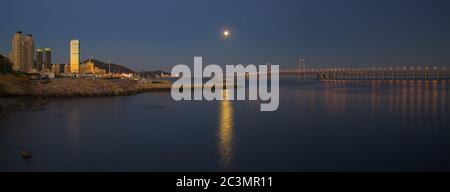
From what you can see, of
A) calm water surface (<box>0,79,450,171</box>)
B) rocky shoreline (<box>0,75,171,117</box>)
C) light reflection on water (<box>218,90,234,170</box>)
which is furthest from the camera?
rocky shoreline (<box>0,75,171,117</box>)

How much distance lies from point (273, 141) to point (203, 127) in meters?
3.32

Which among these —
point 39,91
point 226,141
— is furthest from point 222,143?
point 39,91

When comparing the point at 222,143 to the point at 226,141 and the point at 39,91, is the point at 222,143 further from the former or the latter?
the point at 39,91

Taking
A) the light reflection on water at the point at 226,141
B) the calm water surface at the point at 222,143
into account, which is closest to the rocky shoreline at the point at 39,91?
the calm water surface at the point at 222,143

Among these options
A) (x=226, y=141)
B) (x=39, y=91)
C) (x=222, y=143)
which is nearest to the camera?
(x=222, y=143)

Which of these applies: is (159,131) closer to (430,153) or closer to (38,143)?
(38,143)

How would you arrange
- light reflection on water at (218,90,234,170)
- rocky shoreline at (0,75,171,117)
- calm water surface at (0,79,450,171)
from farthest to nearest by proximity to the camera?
rocky shoreline at (0,75,171,117) < light reflection on water at (218,90,234,170) < calm water surface at (0,79,450,171)

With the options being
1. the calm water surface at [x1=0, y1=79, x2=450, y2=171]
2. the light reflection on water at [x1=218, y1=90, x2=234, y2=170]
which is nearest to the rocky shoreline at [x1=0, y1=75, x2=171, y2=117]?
the calm water surface at [x1=0, y1=79, x2=450, y2=171]

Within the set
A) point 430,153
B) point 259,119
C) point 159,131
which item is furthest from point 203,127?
point 430,153

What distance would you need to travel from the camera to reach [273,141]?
374 inches

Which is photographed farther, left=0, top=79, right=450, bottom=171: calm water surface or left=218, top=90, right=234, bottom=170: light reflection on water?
left=218, top=90, right=234, bottom=170: light reflection on water

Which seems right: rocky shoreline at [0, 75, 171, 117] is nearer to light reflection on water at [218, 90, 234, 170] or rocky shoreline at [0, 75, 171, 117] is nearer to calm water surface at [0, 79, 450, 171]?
calm water surface at [0, 79, 450, 171]

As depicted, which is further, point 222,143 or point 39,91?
point 39,91
